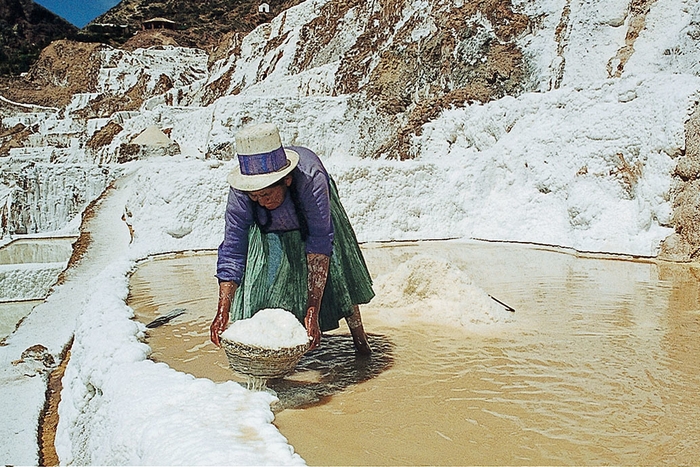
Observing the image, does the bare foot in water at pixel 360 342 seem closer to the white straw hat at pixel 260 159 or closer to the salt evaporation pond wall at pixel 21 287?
the white straw hat at pixel 260 159

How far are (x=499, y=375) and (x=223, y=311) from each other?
132 centimetres

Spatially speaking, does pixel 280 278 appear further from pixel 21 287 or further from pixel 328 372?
pixel 21 287

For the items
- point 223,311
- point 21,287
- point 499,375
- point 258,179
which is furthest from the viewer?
point 21,287

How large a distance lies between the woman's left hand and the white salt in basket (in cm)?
11

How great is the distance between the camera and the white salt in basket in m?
2.46

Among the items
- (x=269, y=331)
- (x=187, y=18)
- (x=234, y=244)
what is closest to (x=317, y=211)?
(x=234, y=244)

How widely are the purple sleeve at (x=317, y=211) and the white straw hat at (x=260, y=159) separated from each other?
143 mm

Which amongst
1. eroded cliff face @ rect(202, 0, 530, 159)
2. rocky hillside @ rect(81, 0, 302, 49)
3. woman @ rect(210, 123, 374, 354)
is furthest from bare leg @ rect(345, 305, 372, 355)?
rocky hillside @ rect(81, 0, 302, 49)

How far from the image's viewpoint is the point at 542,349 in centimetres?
350

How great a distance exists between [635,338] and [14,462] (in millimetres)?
3777

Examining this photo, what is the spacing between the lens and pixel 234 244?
9.42ft

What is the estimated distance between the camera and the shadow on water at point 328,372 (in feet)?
9.02

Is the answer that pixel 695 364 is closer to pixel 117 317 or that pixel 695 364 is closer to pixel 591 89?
pixel 117 317

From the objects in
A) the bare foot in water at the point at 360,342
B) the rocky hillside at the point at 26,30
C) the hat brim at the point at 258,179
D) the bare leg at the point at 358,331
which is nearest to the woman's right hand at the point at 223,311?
the hat brim at the point at 258,179
